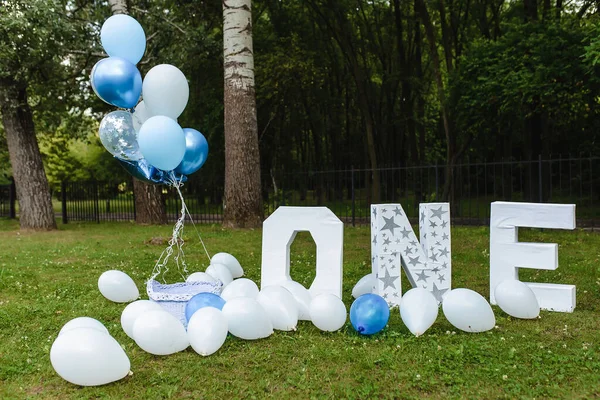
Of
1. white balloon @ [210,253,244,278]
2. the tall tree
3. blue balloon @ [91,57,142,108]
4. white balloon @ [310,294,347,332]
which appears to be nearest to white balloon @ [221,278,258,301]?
white balloon @ [310,294,347,332]

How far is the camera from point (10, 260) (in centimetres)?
909

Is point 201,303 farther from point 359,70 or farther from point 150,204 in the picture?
point 359,70

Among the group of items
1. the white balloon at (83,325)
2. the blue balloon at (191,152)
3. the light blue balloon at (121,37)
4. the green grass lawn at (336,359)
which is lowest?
the green grass lawn at (336,359)

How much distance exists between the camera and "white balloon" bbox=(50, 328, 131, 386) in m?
3.52

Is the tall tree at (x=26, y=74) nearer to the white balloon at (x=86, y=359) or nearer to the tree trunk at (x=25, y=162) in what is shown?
the tree trunk at (x=25, y=162)

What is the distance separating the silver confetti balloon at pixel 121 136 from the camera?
515 cm

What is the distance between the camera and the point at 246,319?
4.41 metres

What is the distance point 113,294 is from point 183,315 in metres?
1.36

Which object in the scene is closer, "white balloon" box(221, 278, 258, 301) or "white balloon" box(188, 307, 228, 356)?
"white balloon" box(188, 307, 228, 356)

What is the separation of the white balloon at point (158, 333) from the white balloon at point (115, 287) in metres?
1.86

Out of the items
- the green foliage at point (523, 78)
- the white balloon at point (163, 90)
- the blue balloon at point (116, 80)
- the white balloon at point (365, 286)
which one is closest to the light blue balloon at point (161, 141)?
the white balloon at point (163, 90)

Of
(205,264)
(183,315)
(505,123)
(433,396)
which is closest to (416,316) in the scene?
(433,396)

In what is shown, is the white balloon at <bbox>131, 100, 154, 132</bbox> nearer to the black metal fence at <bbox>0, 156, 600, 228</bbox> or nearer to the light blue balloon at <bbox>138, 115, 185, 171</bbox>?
the light blue balloon at <bbox>138, 115, 185, 171</bbox>

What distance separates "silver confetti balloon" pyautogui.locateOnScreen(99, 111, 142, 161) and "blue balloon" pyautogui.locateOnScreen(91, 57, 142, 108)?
0.17m
